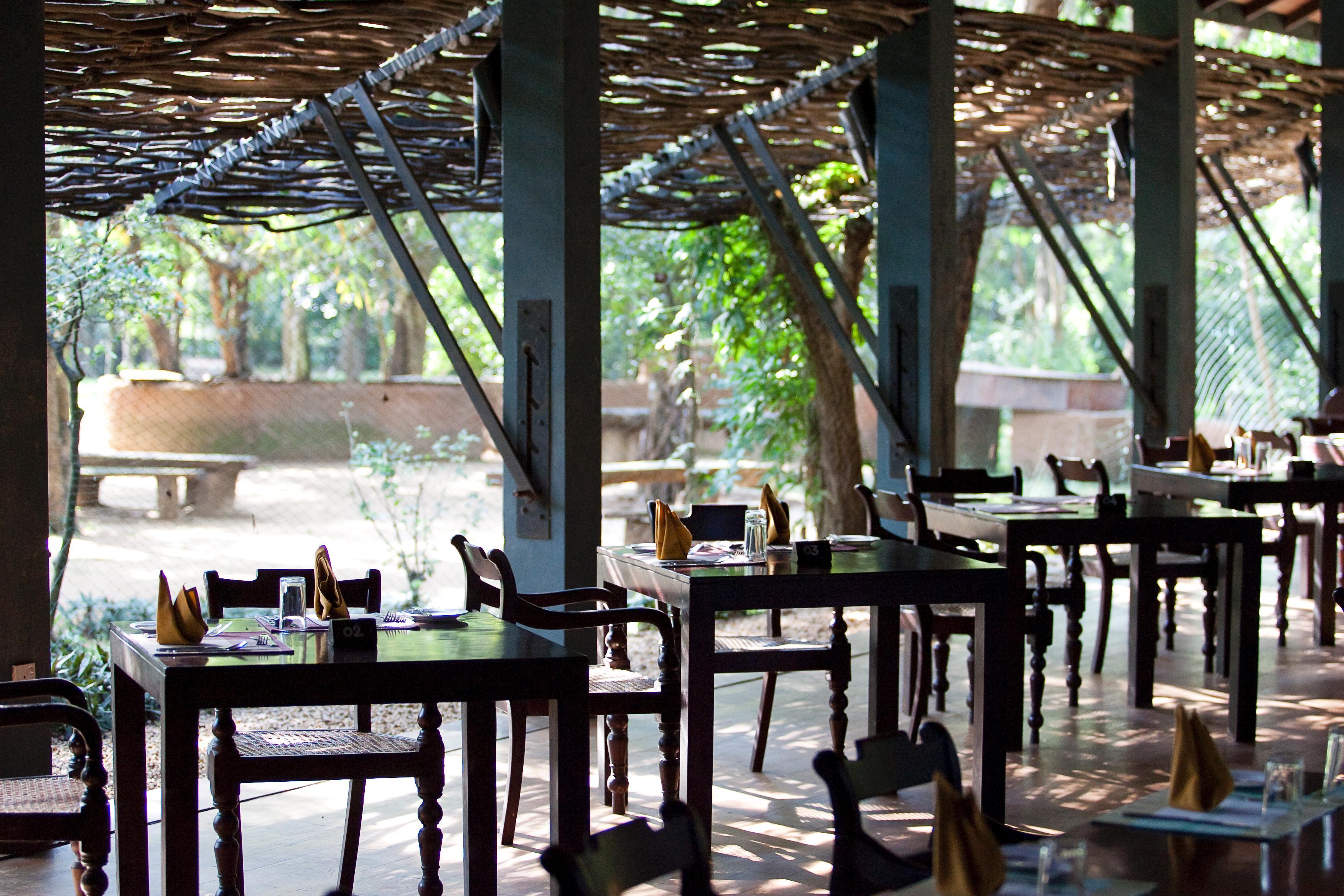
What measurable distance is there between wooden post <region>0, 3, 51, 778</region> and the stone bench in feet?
22.3

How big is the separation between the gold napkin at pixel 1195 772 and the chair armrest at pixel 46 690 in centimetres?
224

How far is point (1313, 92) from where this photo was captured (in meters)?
8.75

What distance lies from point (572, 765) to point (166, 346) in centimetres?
1569

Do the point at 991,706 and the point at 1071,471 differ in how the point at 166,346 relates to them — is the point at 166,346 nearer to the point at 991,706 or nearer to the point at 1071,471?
the point at 1071,471

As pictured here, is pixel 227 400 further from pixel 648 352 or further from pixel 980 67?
pixel 980 67

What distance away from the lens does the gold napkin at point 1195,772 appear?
2.29 metres

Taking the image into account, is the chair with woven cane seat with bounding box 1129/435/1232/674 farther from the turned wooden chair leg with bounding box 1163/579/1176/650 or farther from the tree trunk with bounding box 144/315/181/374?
the tree trunk with bounding box 144/315/181/374

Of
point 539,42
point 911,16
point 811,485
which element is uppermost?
point 911,16

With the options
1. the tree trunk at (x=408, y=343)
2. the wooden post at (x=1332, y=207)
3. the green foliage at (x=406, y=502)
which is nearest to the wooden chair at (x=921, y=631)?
the green foliage at (x=406, y=502)

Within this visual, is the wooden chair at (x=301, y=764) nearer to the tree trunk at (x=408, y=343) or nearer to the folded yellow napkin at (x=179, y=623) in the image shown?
the folded yellow napkin at (x=179, y=623)

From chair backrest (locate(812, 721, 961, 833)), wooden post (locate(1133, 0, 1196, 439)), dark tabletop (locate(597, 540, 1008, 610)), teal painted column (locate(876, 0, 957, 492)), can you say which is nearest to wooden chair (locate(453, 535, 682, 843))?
dark tabletop (locate(597, 540, 1008, 610))

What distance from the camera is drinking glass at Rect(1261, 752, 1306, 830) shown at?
2.26 m

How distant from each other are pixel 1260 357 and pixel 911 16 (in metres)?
12.2

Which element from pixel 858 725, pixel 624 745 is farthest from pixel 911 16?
pixel 624 745
